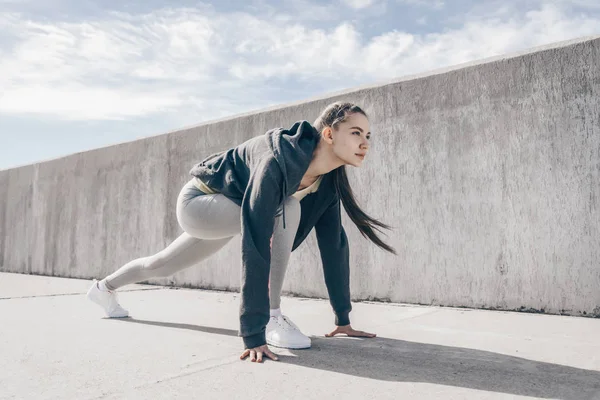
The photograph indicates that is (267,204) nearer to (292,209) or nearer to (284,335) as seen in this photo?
(292,209)

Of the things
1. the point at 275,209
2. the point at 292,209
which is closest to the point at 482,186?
the point at 292,209

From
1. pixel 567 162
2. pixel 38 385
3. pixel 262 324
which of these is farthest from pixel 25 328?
pixel 567 162

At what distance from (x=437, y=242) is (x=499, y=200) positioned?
440 mm

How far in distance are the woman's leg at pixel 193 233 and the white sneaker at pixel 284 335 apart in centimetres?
44

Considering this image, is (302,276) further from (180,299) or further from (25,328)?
(25,328)

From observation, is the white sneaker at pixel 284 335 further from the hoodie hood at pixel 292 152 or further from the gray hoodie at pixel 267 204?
the hoodie hood at pixel 292 152

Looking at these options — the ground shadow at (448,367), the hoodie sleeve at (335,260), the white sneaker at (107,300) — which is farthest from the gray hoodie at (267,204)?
the white sneaker at (107,300)

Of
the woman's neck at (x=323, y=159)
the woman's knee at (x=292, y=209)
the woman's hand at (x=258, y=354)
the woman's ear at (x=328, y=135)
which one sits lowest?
the woman's hand at (x=258, y=354)

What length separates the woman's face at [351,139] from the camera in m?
2.10

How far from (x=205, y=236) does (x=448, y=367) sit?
117cm

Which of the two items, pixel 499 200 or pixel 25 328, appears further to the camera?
pixel 499 200

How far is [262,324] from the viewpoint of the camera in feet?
6.32

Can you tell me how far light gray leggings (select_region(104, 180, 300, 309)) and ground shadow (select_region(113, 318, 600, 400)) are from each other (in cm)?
37

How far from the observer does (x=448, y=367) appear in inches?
73.0
